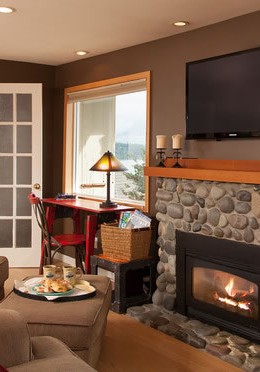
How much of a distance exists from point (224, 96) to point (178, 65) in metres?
0.74

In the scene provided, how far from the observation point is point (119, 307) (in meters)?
4.27

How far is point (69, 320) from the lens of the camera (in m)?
2.78

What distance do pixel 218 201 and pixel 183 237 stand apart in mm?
479

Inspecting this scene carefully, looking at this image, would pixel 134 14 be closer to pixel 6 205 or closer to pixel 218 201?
pixel 218 201

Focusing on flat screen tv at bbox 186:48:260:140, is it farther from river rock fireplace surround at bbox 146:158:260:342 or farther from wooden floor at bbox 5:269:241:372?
wooden floor at bbox 5:269:241:372

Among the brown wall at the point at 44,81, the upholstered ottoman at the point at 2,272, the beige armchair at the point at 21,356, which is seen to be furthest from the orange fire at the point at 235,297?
the brown wall at the point at 44,81

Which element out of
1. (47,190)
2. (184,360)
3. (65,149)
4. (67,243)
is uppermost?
(65,149)

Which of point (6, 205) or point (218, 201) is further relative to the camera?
point (6, 205)

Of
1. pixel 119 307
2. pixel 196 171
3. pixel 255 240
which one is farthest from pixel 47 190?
pixel 255 240

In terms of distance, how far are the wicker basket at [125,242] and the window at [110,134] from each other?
23.0 inches

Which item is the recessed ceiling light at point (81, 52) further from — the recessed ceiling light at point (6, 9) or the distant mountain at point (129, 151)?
the recessed ceiling light at point (6, 9)

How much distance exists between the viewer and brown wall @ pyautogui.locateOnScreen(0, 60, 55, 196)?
20.0ft

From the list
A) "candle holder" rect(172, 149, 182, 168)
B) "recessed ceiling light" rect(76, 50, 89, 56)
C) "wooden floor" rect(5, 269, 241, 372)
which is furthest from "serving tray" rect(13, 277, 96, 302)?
→ "recessed ceiling light" rect(76, 50, 89, 56)

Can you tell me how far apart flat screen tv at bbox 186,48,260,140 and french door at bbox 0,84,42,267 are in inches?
85.8
